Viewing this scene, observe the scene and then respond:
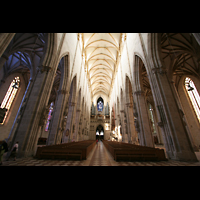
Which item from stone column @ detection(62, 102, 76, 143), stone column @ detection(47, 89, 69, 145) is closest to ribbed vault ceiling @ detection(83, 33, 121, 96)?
stone column @ detection(62, 102, 76, 143)

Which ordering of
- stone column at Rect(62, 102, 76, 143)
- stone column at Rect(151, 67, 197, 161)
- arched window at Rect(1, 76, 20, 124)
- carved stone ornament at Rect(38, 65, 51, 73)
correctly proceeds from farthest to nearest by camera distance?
1. arched window at Rect(1, 76, 20, 124)
2. stone column at Rect(62, 102, 76, 143)
3. carved stone ornament at Rect(38, 65, 51, 73)
4. stone column at Rect(151, 67, 197, 161)

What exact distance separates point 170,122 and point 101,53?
1988 centimetres

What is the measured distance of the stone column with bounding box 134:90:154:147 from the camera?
809cm

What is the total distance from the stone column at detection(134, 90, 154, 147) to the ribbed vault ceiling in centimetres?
1254

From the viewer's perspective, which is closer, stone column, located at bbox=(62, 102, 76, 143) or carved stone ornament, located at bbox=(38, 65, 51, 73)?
carved stone ornament, located at bbox=(38, 65, 51, 73)

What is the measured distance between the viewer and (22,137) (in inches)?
199

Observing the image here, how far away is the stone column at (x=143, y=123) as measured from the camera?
809cm

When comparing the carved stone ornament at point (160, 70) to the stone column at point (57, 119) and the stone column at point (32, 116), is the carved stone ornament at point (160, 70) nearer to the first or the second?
the stone column at point (32, 116)

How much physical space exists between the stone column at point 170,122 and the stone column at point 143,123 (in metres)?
2.71

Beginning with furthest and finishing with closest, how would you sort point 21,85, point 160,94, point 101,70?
1. point 101,70
2. point 21,85
3. point 160,94

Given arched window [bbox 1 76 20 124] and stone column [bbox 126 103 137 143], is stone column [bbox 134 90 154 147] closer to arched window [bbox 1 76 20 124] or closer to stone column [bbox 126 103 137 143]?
stone column [bbox 126 103 137 143]
